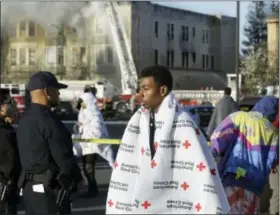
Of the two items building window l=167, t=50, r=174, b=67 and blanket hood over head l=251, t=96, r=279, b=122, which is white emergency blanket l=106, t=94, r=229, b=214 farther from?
building window l=167, t=50, r=174, b=67

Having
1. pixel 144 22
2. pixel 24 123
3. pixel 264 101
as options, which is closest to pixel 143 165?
pixel 24 123

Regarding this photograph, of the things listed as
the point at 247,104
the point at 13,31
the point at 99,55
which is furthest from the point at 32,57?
the point at 247,104

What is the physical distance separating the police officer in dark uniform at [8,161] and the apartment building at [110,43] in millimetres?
59350

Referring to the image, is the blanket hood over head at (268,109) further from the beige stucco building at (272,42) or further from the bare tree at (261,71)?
the bare tree at (261,71)

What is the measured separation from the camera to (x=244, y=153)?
686 cm

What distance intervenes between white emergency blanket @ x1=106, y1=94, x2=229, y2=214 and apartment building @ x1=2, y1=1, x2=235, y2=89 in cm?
6308

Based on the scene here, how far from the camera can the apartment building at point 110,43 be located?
236 feet

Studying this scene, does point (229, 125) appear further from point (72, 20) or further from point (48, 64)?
point (48, 64)

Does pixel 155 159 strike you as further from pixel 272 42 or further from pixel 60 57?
pixel 60 57

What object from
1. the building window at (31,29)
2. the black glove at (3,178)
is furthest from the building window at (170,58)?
the black glove at (3,178)

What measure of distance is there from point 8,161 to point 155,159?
3.28 m

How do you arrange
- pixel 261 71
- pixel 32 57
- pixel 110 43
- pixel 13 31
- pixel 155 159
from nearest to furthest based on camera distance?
pixel 155 159 → pixel 261 71 → pixel 13 31 → pixel 110 43 → pixel 32 57

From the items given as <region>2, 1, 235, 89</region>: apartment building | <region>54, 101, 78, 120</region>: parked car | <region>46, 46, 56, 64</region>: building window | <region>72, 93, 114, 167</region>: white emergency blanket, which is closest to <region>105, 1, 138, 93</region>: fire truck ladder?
<region>2, 1, 235, 89</region>: apartment building

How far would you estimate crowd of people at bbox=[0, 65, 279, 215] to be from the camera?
483 cm
